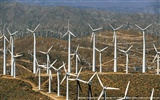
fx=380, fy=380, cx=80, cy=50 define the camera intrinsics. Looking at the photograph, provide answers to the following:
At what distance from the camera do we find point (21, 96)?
114 meters

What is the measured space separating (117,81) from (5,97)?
37.7 m

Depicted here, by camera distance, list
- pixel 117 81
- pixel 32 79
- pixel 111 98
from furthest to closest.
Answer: pixel 32 79 < pixel 117 81 < pixel 111 98

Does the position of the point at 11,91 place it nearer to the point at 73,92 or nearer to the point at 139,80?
the point at 73,92

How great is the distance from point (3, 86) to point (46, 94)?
58.4 feet

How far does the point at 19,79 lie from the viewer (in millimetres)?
132375

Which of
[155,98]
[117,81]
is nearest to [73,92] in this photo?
[117,81]

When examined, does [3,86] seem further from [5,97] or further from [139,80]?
[139,80]

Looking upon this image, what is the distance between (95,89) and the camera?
12262 cm

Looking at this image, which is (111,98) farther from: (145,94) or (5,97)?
(5,97)

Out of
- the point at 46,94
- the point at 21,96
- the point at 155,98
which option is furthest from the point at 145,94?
the point at 21,96

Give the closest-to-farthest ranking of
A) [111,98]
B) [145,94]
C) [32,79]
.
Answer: [111,98], [145,94], [32,79]

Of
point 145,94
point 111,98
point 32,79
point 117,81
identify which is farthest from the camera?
point 32,79

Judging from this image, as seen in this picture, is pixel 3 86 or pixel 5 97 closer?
pixel 5 97

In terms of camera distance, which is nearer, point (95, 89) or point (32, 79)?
point (95, 89)
